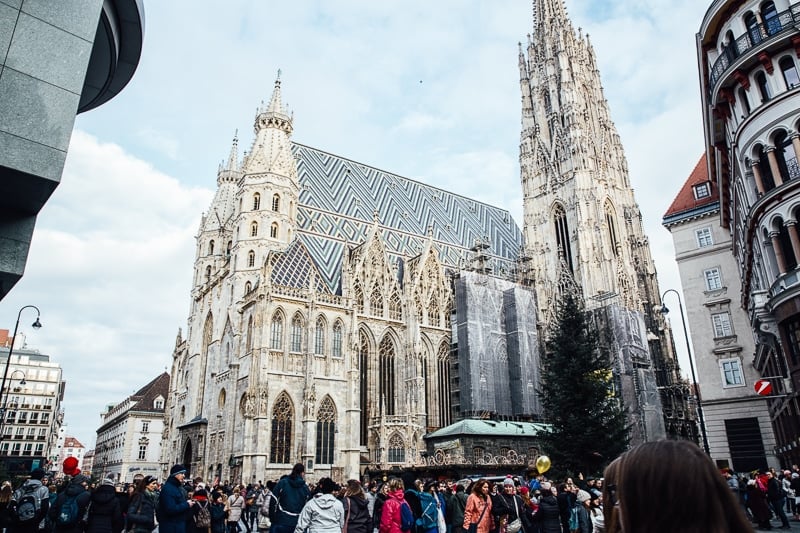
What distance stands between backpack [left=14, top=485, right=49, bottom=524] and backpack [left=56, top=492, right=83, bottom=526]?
80 cm

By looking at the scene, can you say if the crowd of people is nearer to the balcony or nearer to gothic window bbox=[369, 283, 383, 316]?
the balcony

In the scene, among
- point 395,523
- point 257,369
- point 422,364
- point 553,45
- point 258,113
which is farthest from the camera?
point 553,45

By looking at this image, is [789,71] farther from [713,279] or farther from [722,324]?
[722,324]

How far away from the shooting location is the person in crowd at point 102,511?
A: 6.98 m

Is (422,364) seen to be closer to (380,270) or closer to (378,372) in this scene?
(378,372)

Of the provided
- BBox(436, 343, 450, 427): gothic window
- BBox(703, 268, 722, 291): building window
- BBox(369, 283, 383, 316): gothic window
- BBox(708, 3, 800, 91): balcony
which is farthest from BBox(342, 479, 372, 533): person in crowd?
BBox(436, 343, 450, 427): gothic window

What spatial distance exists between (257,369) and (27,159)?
82.6 ft

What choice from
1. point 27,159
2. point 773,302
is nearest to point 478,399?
point 773,302

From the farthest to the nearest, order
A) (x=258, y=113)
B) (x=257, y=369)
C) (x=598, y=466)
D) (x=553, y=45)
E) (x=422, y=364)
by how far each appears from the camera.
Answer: (x=553, y=45)
(x=258, y=113)
(x=422, y=364)
(x=257, y=369)
(x=598, y=466)

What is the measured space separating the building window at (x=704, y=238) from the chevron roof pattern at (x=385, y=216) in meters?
19.1

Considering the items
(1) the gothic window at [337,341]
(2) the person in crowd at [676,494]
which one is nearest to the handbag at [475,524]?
(2) the person in crowd at [676,494]

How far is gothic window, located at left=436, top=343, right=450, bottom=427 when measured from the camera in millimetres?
38166

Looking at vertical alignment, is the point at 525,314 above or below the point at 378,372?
above

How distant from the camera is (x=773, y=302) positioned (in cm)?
1638
